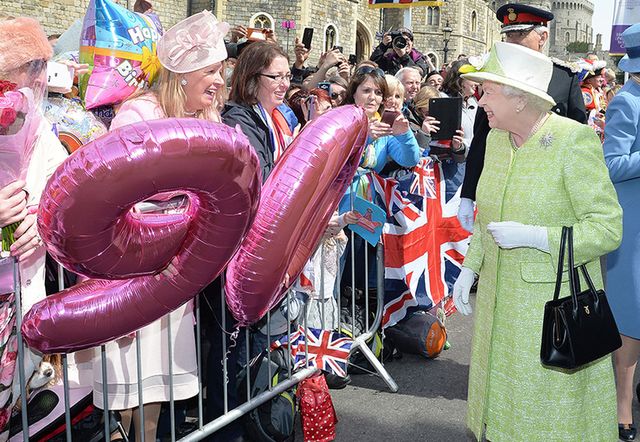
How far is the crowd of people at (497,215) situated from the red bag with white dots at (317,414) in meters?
0.32

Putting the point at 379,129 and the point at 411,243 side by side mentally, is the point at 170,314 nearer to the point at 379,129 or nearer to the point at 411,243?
the point at 379,129

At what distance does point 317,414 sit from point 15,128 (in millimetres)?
2095

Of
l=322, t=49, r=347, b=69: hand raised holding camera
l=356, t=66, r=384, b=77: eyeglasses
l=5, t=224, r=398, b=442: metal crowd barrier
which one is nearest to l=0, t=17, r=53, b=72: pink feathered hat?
l=5, t=224, r=398, b=442: metal crowd barrier

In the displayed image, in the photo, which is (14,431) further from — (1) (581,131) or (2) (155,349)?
(1) (581,131)

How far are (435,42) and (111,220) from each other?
2083 inches

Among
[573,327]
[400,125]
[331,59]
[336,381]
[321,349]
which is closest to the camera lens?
[573,327]

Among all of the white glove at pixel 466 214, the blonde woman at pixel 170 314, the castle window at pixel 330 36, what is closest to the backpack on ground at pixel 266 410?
the blonde woman at pixel 170 314

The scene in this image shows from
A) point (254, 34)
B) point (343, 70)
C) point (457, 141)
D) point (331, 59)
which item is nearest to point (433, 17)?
point (343, 70)

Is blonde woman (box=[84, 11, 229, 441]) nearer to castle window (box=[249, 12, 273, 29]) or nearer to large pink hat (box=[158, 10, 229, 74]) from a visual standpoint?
large pink hat (box=[158, 10, 229, 74])

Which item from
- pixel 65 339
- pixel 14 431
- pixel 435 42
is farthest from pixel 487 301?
pixel 435 42

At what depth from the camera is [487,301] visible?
8.84ft

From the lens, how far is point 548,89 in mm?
3693

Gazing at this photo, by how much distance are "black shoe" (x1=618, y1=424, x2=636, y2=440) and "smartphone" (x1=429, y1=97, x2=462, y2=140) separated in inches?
76.7

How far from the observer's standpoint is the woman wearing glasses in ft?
10.8
